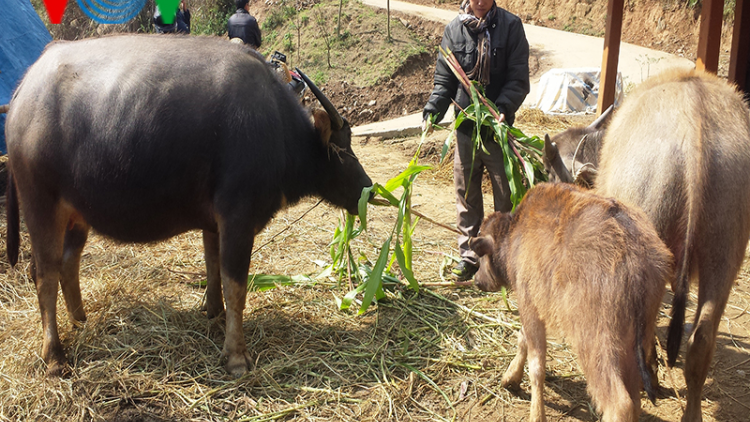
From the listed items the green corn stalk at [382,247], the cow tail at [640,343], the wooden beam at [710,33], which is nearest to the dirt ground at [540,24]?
the wooden beam at [710,33]

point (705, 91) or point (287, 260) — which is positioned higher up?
point (705, 91)

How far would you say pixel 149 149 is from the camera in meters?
3.95

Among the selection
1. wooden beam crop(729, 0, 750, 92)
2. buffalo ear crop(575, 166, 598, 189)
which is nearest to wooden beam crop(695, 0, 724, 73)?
wooden beam crop(729, 0, 750, 92)

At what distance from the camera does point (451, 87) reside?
569 centimetres

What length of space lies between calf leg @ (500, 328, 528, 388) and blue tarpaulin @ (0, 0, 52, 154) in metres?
7.88

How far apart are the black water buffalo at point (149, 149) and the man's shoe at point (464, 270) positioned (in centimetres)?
205

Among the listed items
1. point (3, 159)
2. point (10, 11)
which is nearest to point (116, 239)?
point (3, 159)

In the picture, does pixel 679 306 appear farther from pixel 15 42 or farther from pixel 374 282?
pixel 15 42

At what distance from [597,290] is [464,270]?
2.55 metres

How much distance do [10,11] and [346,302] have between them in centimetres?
798

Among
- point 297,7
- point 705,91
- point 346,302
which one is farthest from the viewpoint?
point 297,7

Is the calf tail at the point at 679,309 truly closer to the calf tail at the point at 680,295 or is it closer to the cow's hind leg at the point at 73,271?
the calf tail at the point at 680,295

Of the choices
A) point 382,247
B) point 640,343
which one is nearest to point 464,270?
point 382,247

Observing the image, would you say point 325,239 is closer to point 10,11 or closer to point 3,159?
point 3,159
